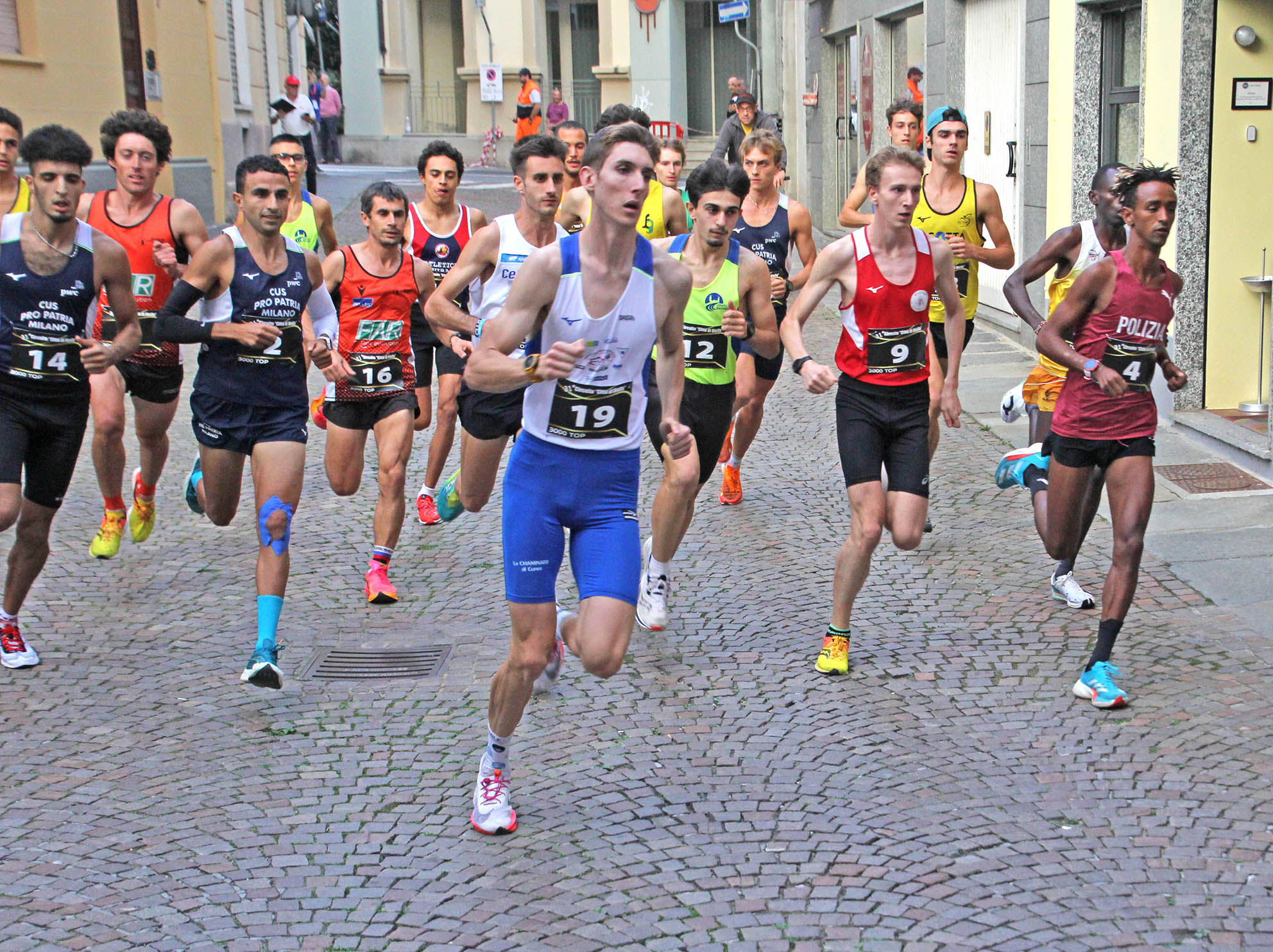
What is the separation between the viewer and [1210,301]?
988 cm

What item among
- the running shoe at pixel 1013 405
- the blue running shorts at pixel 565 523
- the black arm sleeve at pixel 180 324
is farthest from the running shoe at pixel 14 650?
the running shoe at pixel 1013 405

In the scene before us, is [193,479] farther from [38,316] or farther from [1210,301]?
[1210,301]

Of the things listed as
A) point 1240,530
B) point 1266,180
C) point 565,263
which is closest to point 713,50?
point 1266,180

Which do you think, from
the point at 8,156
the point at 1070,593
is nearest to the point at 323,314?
the point at 8,156

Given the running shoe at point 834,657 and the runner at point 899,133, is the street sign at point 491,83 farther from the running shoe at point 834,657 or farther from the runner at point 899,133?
the running shoe at point 834,657

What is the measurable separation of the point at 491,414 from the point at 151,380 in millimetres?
1957

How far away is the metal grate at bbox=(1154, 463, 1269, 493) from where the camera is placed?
28.0 ft

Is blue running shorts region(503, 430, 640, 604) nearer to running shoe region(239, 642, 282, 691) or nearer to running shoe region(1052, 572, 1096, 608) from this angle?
running shoe region(239, 642, 282, 691)

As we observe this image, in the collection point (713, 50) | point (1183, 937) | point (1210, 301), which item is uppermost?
point (713, 50)

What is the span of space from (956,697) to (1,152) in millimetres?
5318

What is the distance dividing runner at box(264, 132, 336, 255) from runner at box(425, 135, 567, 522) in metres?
2.27

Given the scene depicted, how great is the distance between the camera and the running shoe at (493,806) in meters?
4.55

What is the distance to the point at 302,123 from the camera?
Answer: 2595cm

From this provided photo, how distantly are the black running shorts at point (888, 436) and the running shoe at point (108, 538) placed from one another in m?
3.92
